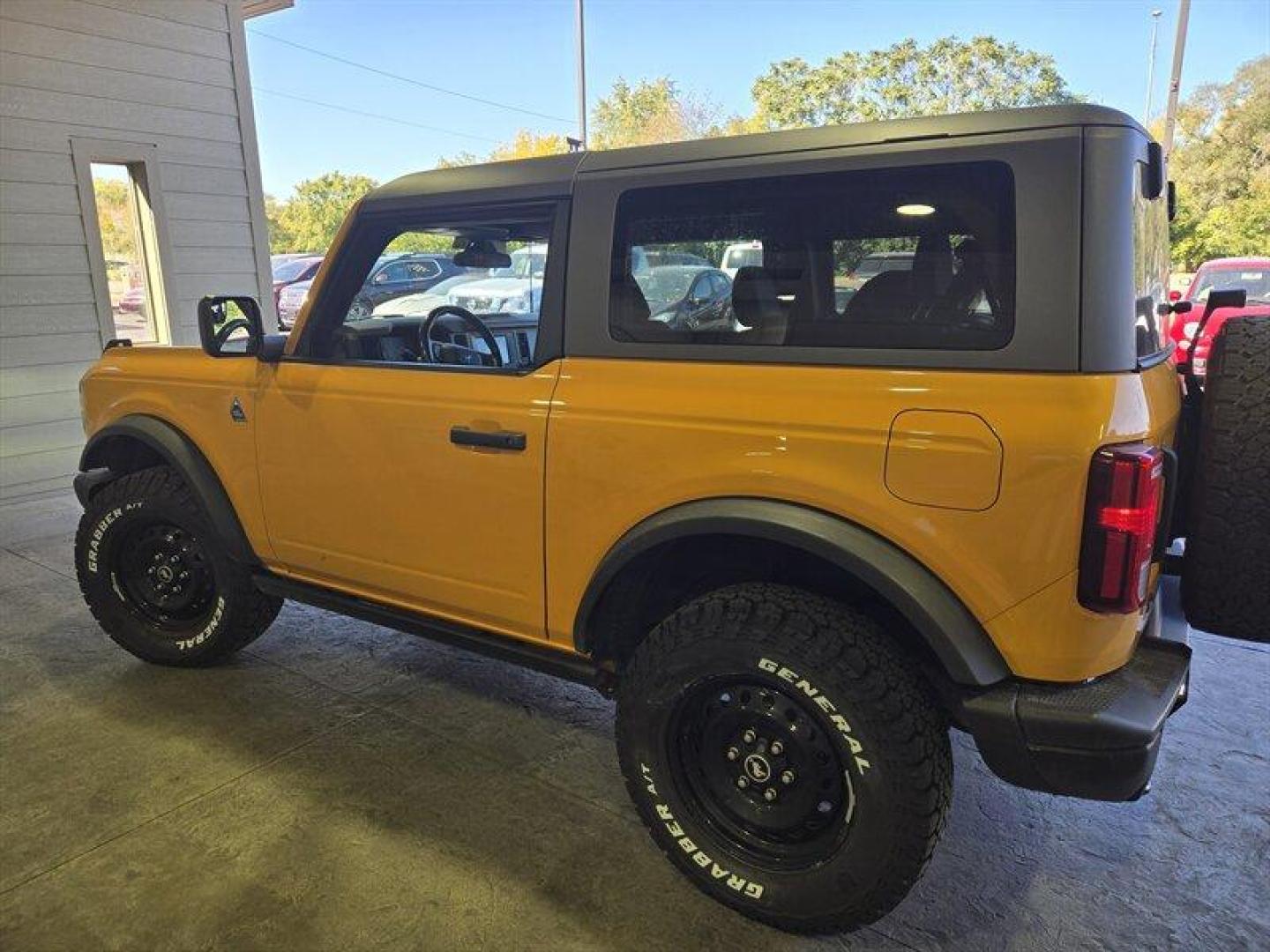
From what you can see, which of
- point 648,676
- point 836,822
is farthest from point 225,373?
point 836,822

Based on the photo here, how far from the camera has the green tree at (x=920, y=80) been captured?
2691 cm

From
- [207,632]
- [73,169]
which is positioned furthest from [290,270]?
[207,632]

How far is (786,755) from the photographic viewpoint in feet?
6.45

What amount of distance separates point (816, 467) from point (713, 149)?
0.80 meters

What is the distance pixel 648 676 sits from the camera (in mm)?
2062

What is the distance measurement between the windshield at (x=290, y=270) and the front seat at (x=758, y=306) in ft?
49.6

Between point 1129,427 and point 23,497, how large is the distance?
22.8ft

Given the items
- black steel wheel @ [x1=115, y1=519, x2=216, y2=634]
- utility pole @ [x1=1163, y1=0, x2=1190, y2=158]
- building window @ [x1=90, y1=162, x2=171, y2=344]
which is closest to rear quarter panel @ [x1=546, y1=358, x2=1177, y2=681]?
black steel wheel @ [x1=115, y1=519, x2=216, y2=634]

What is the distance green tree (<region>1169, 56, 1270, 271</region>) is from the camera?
60.3 feet

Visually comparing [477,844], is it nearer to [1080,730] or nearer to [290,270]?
[1080,730]

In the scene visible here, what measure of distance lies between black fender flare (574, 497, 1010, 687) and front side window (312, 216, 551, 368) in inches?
37.6

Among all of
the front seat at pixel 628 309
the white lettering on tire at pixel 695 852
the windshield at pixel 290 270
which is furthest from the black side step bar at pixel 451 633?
the windshield at pixel 290 270

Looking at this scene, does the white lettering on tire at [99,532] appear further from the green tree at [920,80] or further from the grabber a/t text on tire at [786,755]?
the green tree at [920,80]

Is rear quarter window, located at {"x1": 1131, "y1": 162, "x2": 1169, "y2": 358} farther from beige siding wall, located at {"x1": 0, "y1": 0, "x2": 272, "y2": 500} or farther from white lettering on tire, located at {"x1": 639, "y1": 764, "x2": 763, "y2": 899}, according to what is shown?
beige siding wall, located at {"x1": 0, "y1": 0, "x2": 272, "y2": 500}
